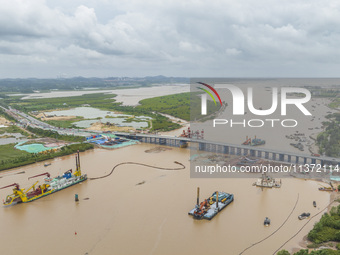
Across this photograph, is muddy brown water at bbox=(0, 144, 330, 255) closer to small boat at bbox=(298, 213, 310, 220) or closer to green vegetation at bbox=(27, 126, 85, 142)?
small boat at bbox=(298, 213, 310, 220)

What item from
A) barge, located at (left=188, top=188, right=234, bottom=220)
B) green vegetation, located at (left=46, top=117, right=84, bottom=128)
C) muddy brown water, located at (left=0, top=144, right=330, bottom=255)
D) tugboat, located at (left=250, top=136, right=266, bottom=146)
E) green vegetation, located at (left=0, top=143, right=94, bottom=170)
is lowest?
muddy brown water, located at (left=0, top=144, right=330, bottom=255)

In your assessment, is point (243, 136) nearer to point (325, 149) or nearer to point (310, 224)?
point (325, 149)

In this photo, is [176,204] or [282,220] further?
[176,204]

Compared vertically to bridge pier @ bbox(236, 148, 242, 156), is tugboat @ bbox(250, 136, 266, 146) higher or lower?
higher

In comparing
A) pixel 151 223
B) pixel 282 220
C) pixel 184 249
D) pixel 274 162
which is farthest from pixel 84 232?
pixel 274 162

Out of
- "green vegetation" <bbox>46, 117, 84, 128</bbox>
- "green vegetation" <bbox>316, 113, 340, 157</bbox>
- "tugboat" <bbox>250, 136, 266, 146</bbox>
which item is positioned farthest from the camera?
"green vegetation" <bbox>46, 117, 84, 128</bbox>

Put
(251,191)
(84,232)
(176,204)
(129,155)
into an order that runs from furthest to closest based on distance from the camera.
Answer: (129,155), (251,191), (176,204), (84,232)

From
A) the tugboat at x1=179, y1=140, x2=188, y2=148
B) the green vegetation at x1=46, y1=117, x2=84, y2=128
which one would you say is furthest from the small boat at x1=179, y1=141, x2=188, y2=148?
the green vegetation at x1=46, y1=117, x2=84, y2=128
